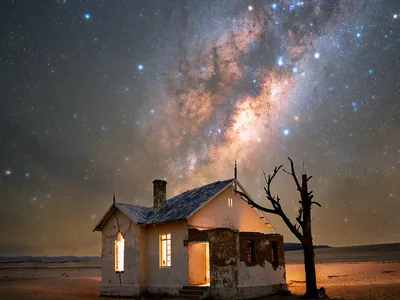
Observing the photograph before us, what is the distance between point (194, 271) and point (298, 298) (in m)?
5.67

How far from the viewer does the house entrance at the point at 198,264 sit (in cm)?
2187

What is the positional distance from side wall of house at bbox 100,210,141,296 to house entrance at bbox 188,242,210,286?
3213 millimetres

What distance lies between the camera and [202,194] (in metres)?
24.0

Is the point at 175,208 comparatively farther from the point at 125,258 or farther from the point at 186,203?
the point at 125,258

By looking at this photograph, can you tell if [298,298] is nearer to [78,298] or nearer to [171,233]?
[171,233]

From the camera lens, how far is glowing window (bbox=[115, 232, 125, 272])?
945 inches

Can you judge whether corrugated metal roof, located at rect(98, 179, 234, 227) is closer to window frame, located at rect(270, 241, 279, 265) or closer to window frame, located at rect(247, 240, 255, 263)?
window frame, located at rect(247, 240, 255, 263)

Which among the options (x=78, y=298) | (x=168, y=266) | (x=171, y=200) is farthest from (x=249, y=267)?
(x=78, y=298)

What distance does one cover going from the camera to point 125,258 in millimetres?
23812

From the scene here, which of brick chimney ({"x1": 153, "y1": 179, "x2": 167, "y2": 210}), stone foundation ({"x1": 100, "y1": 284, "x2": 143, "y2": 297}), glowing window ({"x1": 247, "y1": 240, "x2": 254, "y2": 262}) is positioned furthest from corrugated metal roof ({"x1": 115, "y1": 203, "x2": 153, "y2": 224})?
glowing window ({"x1": 247, "y1": 240, "x2": 254, "y2": 262})

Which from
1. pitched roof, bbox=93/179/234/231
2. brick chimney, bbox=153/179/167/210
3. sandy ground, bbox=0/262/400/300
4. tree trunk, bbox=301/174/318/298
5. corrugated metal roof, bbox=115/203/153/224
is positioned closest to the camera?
Answer: tree trunk, bbox=301/174/318/298

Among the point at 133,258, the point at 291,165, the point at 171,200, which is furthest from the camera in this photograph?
the point at 171,200

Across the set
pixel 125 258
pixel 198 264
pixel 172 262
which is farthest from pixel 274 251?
pixel 125 258

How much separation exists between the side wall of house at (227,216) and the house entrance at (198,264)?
53.4 inches
